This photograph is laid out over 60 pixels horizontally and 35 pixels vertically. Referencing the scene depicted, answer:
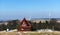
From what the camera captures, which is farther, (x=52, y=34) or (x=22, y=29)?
(x=22, y=29)

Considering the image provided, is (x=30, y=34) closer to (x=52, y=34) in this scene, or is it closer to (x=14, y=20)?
(x=52, y=34)

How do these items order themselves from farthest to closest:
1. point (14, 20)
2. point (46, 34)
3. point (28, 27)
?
point (14, 20), point (28, 27), point (46, 34)

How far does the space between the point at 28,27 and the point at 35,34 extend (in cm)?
196

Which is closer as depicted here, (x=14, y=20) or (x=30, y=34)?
(x=30, y=34)

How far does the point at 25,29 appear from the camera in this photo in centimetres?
1906

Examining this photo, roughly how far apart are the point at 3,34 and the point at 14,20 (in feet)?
39.0

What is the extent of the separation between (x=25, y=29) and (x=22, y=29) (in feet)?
0.99

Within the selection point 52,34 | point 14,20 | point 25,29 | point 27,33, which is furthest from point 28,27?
point 14,20

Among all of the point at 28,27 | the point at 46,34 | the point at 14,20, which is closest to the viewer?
the point at 46,34

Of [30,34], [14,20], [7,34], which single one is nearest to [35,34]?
[30,34]

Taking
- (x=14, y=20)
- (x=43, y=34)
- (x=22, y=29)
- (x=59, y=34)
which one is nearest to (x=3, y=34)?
(x=22, y=29)

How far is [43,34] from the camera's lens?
1727 cm

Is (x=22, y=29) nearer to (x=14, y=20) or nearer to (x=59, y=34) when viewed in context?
(x=59, y=34)

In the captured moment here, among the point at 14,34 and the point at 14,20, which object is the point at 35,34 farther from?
the point at 14,20
